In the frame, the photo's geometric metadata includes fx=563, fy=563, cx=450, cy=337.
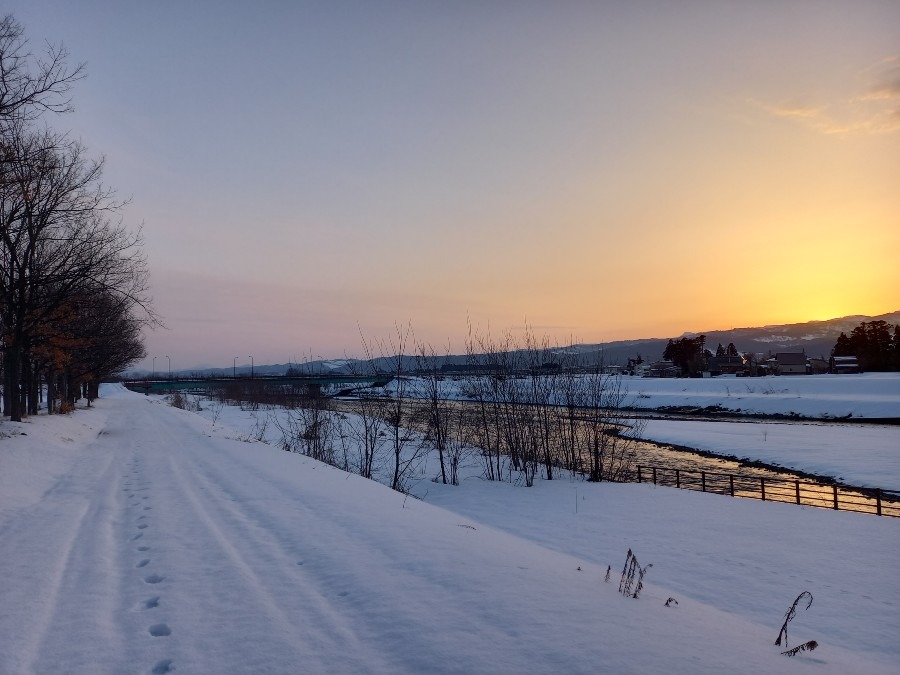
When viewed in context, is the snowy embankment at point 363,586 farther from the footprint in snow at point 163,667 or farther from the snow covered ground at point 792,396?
the snow covered ground at point 792,396

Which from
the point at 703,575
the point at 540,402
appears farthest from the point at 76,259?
the point at 703,575

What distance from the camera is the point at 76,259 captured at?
21828mm

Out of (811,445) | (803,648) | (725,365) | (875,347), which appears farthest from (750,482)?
(725,365)

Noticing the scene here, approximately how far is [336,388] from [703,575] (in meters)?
132

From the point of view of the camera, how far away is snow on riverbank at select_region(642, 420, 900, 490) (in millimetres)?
26625

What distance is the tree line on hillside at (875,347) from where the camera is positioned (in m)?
79.1

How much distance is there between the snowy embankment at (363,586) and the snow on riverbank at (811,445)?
1451 cm

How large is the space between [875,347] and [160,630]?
103 metres

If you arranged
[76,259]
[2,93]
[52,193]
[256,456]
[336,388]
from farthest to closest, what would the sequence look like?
[336,388]
[76,259]
[52,193]
[256,456]
[2,93]

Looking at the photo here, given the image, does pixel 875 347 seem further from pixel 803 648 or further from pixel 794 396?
pixel 803 648

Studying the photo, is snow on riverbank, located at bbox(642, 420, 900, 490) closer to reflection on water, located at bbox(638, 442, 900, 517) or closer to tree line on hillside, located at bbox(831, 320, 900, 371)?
reflection on water, located at bbox(638, 442, 900, 517)

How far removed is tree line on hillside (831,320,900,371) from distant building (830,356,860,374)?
2.08m

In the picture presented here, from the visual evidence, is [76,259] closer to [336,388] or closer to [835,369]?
[835,369]

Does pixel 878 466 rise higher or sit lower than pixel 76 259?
lower
